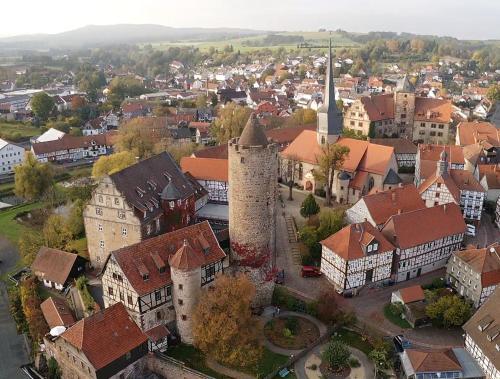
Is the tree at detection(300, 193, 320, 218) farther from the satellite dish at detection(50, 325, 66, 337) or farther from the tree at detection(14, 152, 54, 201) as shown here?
the tree at detection(14, 152, 54, 201)

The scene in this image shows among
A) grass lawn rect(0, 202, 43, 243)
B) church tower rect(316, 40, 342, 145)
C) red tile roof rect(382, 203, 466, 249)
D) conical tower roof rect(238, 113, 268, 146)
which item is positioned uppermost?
conical tower roof rect(238, 113, 268, 146)

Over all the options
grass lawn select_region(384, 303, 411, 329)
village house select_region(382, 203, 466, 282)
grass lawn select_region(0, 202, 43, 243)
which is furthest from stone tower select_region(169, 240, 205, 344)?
grass lawn select_region(0, 202, 43, 243)

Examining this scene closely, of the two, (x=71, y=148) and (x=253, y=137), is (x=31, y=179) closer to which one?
(x=71, y=148)

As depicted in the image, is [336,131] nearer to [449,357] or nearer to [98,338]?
[449,357]

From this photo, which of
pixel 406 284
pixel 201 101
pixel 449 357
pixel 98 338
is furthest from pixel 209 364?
pixel 201 101

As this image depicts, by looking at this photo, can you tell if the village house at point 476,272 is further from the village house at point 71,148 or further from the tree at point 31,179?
the village house at point 71,148

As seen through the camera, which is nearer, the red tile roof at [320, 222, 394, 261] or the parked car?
the parked car
